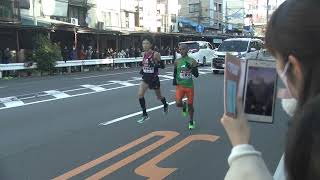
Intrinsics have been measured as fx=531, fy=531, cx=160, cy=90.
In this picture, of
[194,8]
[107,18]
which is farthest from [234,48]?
[194,8]

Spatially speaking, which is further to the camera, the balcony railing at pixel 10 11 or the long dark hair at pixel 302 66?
the balcony railing at pixel 10 11

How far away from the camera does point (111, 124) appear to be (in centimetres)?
1033

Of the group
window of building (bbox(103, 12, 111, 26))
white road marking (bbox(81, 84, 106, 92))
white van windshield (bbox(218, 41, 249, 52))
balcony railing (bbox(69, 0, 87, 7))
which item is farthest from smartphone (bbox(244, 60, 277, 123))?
window of building (bbox(103, 12, 111, 26))

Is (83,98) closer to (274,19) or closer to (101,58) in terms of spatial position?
(274,19)

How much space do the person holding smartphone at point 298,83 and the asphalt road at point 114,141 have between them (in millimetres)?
2863

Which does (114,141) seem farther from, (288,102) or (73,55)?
(73,55)

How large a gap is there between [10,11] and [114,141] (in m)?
23.3

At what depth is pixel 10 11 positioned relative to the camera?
98.2 ft

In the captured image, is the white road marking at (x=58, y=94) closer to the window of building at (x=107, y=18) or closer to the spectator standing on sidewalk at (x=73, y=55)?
the spectator standing on sidewalk at (x=73, y=55)

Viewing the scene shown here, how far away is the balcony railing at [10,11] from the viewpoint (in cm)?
2902

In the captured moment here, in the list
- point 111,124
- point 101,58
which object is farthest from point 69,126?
point 101,58

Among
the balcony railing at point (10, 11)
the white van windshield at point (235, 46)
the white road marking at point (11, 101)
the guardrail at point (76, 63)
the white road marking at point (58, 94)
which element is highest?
the balcony railing at point (10, 11)

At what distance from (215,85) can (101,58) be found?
16569 mm

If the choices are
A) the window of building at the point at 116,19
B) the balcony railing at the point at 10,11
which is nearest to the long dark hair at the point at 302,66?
the balcony railing at the point at 10,11
